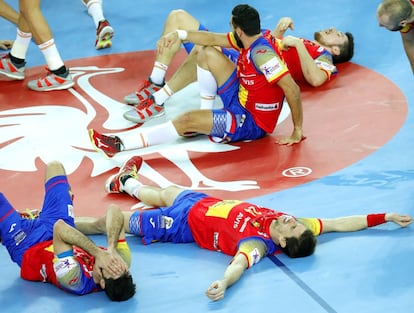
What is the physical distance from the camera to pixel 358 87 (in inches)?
342

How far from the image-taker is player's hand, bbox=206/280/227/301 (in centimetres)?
528

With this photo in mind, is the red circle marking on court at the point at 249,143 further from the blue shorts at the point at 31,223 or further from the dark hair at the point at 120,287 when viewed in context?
the dark hair at the point at 120,287

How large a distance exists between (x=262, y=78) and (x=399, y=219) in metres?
2.05

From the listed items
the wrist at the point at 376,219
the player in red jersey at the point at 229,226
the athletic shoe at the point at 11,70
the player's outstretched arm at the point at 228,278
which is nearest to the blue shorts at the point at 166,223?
the player in red jersey at the point at 229,226

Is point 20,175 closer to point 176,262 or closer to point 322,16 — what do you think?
point 176,262

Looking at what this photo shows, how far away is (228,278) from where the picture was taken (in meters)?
5.40

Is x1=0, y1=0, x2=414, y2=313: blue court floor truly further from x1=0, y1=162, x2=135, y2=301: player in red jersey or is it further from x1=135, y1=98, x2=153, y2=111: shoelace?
x1=135, y1=98, x2=153, y2=111: shoelace

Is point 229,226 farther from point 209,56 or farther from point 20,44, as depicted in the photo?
point 20,44

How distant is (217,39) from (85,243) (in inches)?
→ 114

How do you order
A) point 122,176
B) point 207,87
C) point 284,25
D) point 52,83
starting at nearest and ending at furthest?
point 122,176 → point 207,87 → point 284,25 → point 52,83

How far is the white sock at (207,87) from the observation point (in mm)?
7790

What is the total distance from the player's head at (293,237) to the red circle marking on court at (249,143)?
100 centimetres

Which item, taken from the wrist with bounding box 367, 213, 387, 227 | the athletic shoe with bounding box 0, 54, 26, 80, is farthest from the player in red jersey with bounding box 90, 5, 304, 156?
the athletic shoe with bounding box 0, 54, 26, 80

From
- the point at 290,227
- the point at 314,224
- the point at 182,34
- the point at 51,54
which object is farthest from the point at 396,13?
the point at 51,54
